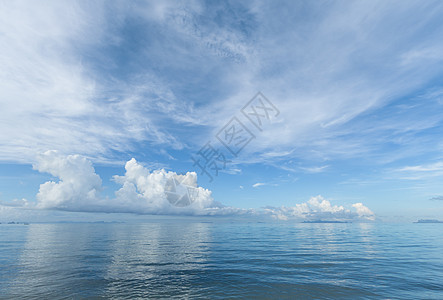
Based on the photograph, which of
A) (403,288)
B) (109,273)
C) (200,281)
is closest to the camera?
(403,288)

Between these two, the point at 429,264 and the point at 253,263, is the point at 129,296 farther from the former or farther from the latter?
the point at 429,264

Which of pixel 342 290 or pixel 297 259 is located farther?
pixel 297 259

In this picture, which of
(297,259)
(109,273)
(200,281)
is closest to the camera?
(200,281)

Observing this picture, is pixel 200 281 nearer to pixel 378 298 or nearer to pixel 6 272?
pixel 378 298

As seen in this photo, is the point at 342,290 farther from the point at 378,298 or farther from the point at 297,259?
the point at 297,259

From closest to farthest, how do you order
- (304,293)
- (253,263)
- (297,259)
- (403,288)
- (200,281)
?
(304,293) → (403,288) → (200,281) → (253,263) → (297,259)

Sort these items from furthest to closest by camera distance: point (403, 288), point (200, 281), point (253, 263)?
point (253, 263), point (200, 281), point (403, 288)

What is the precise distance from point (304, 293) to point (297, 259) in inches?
902

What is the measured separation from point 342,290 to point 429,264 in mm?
32484

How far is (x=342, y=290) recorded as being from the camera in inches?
1145

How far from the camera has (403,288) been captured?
3019cm

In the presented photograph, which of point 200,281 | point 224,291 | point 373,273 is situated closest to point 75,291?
point 200,281

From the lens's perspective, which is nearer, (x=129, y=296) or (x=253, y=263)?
(x=129, y=296)

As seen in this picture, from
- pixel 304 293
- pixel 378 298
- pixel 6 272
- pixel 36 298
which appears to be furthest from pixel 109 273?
pixel 378 298
